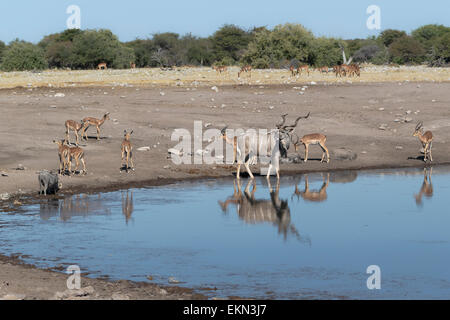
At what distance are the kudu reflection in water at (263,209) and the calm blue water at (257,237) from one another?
0.8 inches

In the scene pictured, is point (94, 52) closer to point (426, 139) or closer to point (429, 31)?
point (426, 139)

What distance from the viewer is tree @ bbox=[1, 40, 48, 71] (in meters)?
49.7

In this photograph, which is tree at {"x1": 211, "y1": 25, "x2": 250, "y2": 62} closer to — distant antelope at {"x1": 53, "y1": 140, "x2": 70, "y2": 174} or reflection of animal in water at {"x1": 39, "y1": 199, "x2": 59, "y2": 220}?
distant antelope at {"x1": 53, "y1": 140, "x2": 70, "y2": 174}

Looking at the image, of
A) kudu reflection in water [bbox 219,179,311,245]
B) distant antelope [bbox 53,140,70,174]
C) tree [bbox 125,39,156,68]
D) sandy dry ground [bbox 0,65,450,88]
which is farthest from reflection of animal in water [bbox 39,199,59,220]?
tree [bbox 125,39,156,68]

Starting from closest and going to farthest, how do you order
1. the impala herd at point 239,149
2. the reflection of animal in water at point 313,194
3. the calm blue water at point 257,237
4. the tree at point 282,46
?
the calm blue water at point 257,237 < the reflection of animal in water at point 313,194 < the impala herd at point 239,149 < the tree at point 282,46

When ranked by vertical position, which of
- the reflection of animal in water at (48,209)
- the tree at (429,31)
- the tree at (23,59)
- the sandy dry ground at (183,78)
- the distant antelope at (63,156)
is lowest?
the reflection of animal in water at (48,209)

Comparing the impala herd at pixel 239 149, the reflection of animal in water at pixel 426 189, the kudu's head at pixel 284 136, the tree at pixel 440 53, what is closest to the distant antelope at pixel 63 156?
the impala herd at pixel 239 149

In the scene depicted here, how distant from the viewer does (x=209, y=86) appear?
3312cm

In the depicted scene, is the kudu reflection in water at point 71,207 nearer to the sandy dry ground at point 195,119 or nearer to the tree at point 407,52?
the sandy dry ground at point 195,119

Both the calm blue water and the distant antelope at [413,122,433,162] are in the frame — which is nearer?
the calm blue water

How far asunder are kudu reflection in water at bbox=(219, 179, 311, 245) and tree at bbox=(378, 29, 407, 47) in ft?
203

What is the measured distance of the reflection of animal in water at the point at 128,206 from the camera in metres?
14.5

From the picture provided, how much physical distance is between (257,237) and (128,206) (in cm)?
360

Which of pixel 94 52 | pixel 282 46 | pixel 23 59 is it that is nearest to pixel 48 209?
pixel 282 46
